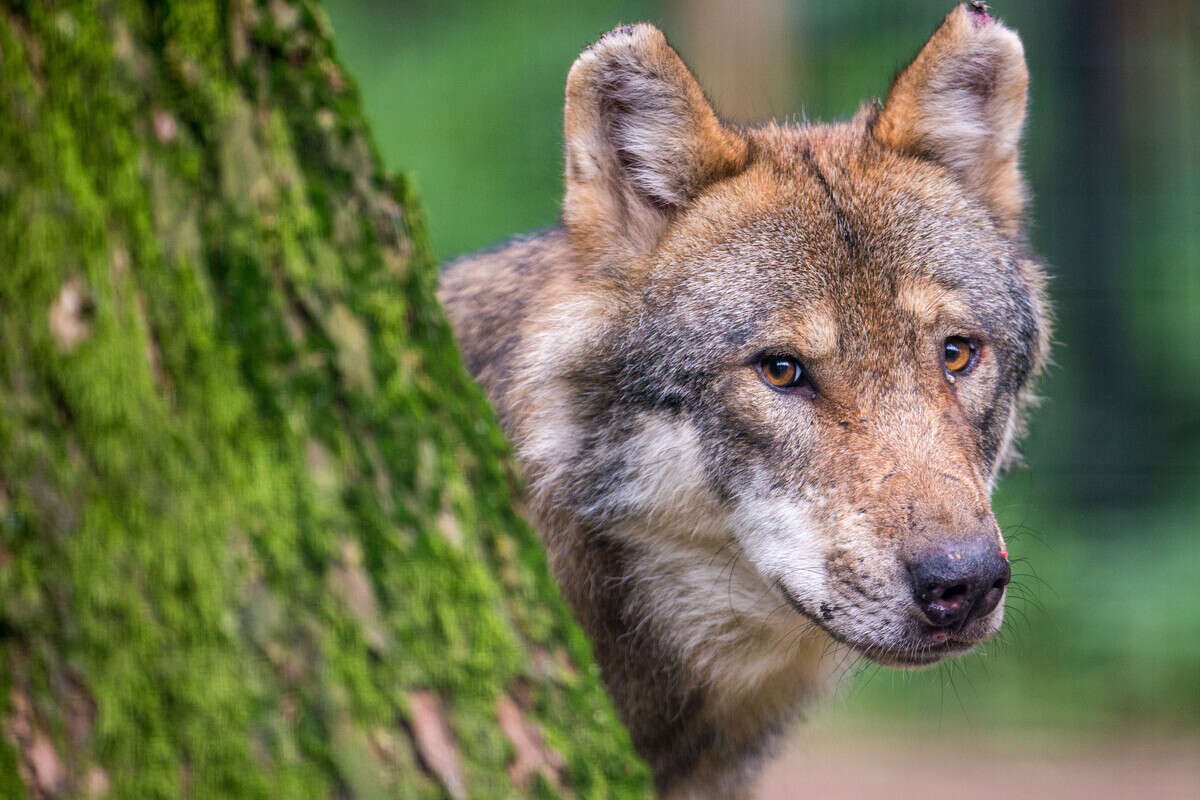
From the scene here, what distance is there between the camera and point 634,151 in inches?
146

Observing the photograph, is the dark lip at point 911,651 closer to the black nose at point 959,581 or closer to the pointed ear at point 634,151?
the black nose at point 959,581

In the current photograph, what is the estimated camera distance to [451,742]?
1.72 metres

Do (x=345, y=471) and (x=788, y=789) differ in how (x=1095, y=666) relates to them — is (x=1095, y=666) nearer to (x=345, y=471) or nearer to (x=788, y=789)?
(x=788, y=789)

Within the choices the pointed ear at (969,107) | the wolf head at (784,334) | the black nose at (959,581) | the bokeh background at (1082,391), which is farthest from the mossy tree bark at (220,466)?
the bokeh background at (1082,391)

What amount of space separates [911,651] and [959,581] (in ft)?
0.97

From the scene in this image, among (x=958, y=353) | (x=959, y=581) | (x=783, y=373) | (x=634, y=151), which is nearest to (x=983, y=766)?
(x=958, y=353)

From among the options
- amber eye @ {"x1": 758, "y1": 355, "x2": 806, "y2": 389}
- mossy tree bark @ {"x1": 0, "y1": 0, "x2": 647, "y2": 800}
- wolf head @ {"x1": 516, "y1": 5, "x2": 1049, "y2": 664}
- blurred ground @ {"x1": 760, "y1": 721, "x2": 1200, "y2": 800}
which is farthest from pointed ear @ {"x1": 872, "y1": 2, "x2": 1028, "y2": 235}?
blurred ground @ {"x1": 760, "y1": 721, "x2": 1200, "y2": 800}

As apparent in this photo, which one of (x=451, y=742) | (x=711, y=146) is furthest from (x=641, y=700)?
(x=451, y=742)

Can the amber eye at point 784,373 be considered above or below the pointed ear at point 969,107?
below

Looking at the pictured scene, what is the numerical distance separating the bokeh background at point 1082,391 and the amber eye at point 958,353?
4.67 meters

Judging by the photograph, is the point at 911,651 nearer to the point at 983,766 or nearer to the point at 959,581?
the point at 959,581

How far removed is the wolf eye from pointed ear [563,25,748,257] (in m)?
0.84

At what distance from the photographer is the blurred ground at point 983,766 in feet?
24.6

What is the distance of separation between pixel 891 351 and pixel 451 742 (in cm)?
205
